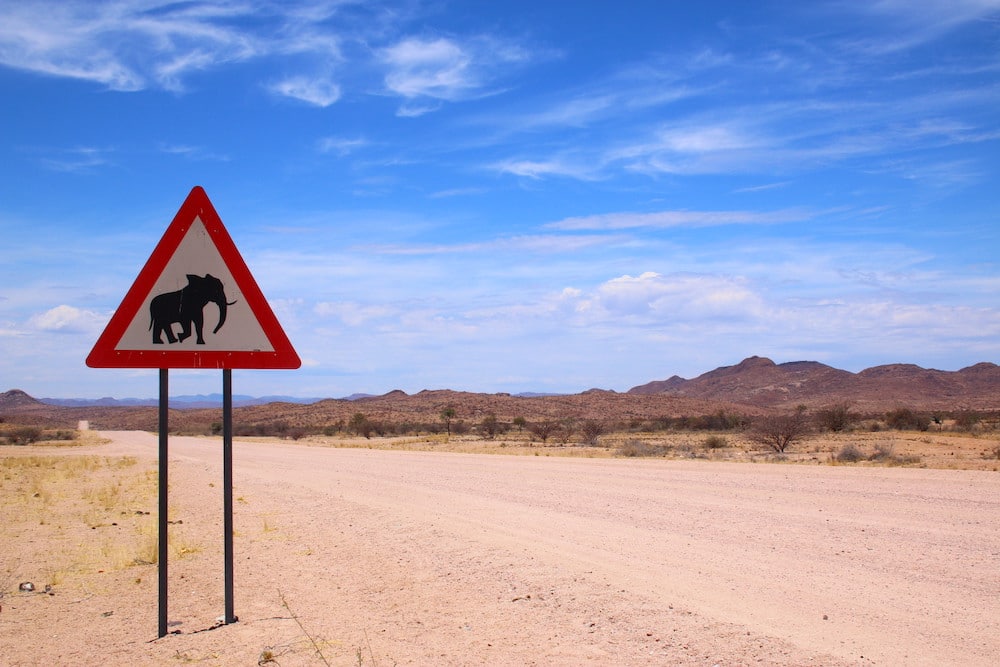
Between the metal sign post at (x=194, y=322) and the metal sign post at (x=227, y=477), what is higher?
the metal sign post at (x=194, y=322)

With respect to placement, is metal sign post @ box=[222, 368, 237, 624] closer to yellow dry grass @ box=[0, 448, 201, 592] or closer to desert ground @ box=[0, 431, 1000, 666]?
desert ground @ box=[0, 431, 1000, 666]

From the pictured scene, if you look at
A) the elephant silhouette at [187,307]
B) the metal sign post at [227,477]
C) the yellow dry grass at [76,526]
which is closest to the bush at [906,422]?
the yellow dry grass at [76,526]

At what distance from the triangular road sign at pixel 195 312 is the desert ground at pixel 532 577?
6.69ft

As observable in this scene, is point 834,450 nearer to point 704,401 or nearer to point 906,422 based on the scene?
point 906,422

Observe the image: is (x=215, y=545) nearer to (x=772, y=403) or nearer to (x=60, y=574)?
(x=60, y=574)

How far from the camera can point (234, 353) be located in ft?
20.7

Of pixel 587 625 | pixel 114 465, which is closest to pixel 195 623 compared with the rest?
pixel 587 625

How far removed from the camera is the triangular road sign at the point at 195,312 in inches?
235

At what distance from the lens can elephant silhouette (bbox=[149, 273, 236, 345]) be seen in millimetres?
6023

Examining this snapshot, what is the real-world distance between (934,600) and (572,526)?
483 centimetres

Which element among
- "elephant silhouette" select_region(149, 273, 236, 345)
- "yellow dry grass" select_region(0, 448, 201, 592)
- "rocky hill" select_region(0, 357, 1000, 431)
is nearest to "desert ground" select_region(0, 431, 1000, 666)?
"yellow dry grass" select_region(0, 448, 201, 592)

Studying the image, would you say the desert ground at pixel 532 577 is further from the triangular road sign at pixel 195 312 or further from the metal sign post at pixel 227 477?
the triangular road sign at pixel 195 312

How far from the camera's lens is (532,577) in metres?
7.67

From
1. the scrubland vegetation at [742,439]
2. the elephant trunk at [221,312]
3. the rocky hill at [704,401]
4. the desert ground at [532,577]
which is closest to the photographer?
the desert ground at [532,577]
